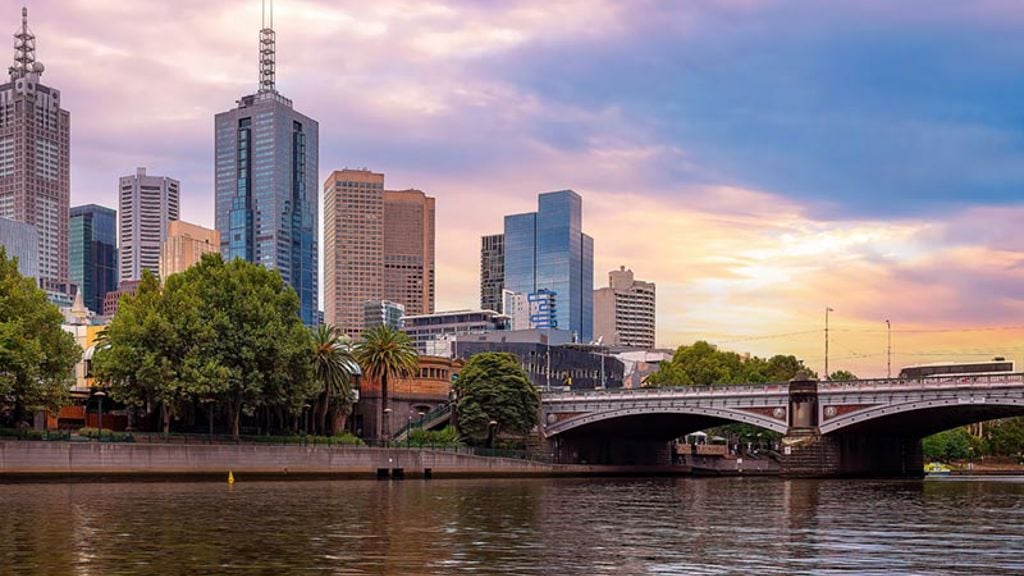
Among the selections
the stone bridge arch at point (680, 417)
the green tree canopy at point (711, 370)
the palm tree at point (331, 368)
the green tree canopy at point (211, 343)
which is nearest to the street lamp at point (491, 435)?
the stone bridge arch at point (680, 417)

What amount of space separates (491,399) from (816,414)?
3108 cm

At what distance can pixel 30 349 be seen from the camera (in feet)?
271

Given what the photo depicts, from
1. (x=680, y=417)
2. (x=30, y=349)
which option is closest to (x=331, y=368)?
(x=30, y=349)

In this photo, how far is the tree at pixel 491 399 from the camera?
12525 cm

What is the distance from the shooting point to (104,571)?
3209 cm

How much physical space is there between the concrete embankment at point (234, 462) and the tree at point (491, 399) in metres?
5.79

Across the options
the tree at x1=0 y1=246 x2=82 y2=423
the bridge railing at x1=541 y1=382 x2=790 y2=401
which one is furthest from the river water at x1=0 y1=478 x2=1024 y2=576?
the bridge railing at x1=541 y1=382 x2=790 y2=401

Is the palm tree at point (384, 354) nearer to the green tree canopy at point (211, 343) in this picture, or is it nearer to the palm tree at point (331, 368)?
the palm tree at point (331, 368)

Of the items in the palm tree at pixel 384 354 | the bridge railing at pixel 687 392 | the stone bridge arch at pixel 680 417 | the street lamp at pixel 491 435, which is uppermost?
the palm tree at pixel 384 354

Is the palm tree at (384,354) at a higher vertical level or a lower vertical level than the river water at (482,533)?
higher

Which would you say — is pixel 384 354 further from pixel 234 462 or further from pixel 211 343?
pixel 234 462

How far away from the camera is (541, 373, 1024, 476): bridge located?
112375mm

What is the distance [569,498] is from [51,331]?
38.1 metres

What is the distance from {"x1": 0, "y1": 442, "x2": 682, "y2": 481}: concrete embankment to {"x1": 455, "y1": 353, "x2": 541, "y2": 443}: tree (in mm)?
5791
